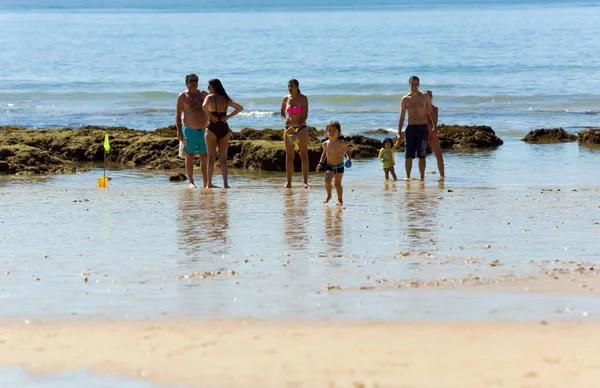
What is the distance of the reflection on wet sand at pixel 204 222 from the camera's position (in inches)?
359

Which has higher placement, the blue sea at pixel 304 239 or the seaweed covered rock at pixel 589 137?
the seaweed covered rock at pixel 589 137

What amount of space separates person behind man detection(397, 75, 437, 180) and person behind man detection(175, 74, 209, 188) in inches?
106

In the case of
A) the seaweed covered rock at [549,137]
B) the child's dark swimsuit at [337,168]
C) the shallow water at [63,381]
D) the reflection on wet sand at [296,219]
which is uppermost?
the child's dark swimsuit at [337,168]

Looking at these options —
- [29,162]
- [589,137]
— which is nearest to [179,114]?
[29,162]

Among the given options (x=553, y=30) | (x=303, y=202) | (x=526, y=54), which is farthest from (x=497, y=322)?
(x=553, y=30)

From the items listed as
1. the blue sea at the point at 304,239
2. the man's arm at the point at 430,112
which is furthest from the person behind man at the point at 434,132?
the blue sea at the point at 304,239

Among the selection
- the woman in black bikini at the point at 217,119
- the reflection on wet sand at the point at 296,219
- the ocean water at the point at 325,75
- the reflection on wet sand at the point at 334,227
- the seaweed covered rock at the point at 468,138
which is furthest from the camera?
the ocean water at the point at 325,75

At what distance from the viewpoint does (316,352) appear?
5859 millimetres

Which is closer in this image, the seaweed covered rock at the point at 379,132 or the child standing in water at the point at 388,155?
the child standing in water at the point at 388,155

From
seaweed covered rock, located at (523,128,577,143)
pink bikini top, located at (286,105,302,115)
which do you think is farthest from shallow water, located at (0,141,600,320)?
seaweed covered rock, located at (523,128,577,143)

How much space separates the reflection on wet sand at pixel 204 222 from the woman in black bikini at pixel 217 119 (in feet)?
2.08

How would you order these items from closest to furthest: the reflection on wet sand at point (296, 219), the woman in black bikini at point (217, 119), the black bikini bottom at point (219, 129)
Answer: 1. the reflection on wet sand at point (296, 219)
2. the woman in black bikini at point (217, 119)
3. the black bikini bottom at point (219, 129)

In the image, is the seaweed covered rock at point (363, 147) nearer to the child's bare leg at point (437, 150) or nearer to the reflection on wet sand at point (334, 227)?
the child's bare leg at point (437, 150)

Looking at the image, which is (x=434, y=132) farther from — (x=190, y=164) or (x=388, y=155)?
(x=190, y=164)
